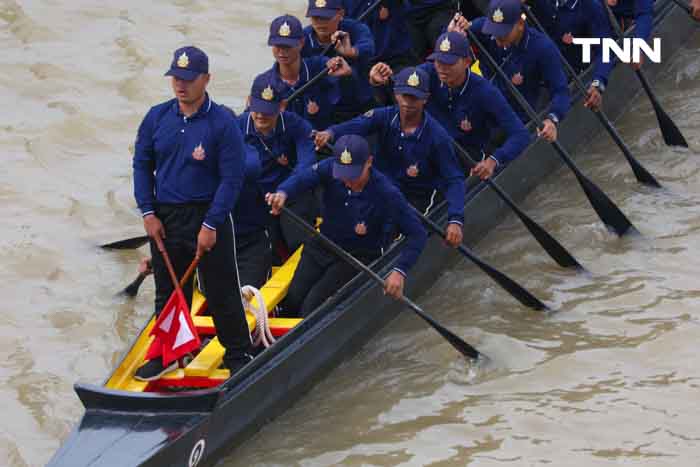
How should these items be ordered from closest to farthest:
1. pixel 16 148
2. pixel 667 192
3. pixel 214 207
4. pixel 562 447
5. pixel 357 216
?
pixel 214 207, pixel 562 447, pixel 357 216, pixel 667 192, pixel 16 148

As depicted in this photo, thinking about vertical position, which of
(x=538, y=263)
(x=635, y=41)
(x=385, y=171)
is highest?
(x=635, y=41)

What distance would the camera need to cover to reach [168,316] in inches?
318

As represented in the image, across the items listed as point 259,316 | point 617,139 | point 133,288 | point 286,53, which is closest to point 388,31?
point 286,53

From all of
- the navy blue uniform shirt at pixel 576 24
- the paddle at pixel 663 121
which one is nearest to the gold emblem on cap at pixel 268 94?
the navy blue uniform shirt at pixel 576 24

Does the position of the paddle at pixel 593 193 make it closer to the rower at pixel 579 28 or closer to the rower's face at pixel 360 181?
the rower at pixel 579 28

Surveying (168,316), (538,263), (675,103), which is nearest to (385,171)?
(538,263)

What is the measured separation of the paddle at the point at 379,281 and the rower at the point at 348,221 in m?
0.10

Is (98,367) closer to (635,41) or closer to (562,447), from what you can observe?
(562,447)

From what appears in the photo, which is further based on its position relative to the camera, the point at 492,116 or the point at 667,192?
the point at 667,192

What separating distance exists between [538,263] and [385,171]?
1540 mm

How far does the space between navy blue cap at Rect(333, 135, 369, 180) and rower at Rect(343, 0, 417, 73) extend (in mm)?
2744

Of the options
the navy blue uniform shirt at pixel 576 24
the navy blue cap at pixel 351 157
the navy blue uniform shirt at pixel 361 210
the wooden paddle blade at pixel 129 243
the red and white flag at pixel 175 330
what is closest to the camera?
the red and white flag at pixel 175 330

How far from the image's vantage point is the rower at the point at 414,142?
9.30 metres

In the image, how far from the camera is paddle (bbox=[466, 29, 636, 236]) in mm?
10578
